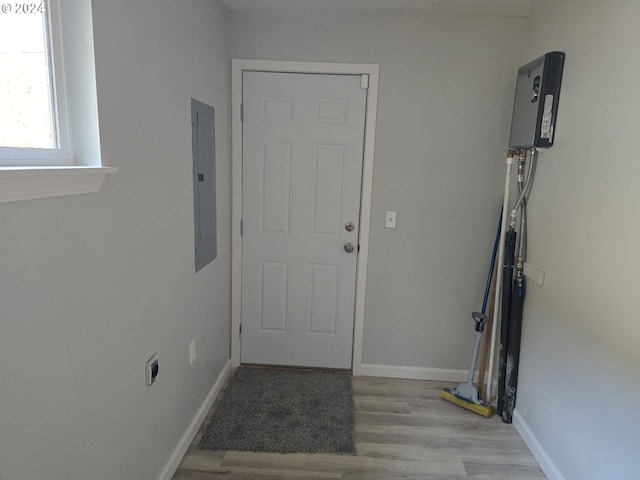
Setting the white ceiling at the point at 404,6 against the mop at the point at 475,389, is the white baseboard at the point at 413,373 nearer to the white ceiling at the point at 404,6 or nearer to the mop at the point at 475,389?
the mop at the point at 475,389

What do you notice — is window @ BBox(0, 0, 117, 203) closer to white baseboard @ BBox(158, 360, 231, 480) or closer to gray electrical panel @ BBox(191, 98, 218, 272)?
gray electrical panel @ BBox(191, 98, 218, 272)

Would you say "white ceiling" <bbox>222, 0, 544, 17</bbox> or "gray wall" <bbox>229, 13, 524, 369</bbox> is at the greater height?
"white ceiling" <bbox>222, 0, 544, 17</bbox>

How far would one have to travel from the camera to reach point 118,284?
134cm

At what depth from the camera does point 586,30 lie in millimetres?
1812

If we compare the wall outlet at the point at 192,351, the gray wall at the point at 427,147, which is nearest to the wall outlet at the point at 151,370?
the wall outlet at the point at 192,351

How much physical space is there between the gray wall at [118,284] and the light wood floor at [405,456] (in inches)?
14.2

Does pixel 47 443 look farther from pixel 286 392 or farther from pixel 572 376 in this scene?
pixel 572 376

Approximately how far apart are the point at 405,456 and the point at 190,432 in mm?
1133

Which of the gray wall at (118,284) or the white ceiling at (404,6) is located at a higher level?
the white ceiling at (404,6)

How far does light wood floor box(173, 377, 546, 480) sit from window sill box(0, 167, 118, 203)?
1472 mm

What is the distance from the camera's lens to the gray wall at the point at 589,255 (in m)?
1.48

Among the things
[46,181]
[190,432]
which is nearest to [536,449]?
[190,432]

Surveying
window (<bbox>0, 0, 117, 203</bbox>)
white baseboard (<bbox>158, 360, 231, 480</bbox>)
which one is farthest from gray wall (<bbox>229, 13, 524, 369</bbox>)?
window (<bbox>0, 0, 117, 203</bbox>)

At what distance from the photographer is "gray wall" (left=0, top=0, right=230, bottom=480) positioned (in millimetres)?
949
